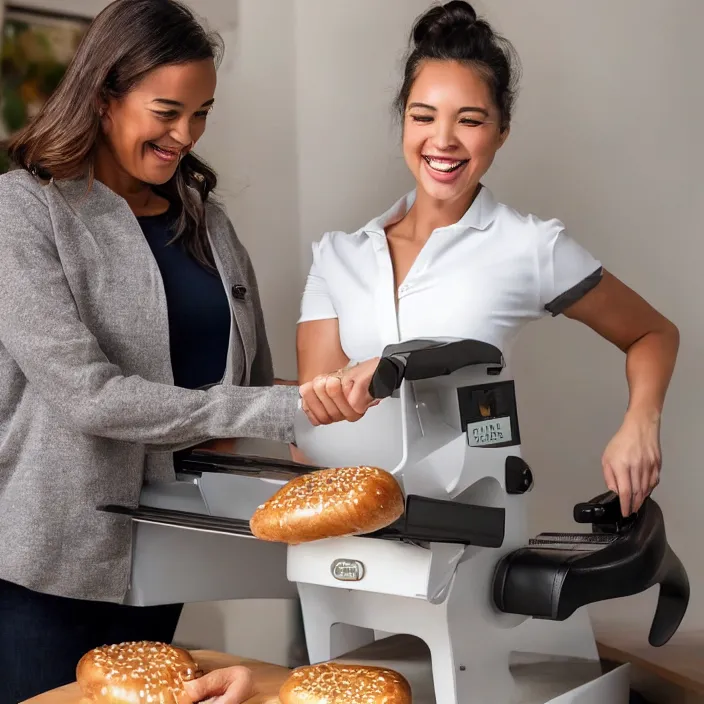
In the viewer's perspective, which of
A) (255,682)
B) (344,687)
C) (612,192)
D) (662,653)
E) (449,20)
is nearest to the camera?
(344,687)

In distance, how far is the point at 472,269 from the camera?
1654mm

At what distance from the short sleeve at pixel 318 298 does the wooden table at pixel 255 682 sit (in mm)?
596

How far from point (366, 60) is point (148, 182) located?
3.41 feet

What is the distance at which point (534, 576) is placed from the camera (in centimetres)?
142

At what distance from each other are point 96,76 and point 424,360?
2.43 ft

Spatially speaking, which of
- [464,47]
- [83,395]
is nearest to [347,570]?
[83,395]

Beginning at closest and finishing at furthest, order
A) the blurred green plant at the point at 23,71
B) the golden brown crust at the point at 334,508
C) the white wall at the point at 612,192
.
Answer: the golden brown crust at the point at 334,508, the blurred green plant at the point at 23,71, the white wall at the point at 612,192

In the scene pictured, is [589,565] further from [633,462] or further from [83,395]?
[83,395]

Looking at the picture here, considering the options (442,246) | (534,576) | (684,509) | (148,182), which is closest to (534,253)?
(442,246)

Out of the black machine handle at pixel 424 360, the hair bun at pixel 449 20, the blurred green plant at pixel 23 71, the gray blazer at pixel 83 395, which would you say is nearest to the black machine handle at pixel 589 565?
the black machine handle at pixel 424 360

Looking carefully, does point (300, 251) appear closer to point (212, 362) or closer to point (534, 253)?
point (212, 362)

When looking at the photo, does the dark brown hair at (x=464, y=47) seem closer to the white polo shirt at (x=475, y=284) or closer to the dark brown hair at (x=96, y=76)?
the white polo shirt at (x=475, y=284)

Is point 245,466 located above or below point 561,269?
below

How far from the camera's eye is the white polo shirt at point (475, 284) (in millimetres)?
1642
